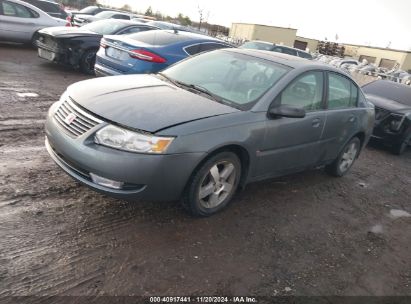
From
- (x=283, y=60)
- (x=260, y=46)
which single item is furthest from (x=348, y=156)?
(x=260, y=46)

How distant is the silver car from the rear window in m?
5.26

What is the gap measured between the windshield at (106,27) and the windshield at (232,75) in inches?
259

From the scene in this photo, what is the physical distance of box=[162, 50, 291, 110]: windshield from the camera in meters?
4.12

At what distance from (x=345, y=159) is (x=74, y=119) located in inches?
165

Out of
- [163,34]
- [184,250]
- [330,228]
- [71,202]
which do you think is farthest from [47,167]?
[163,34]

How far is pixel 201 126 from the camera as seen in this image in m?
3.46

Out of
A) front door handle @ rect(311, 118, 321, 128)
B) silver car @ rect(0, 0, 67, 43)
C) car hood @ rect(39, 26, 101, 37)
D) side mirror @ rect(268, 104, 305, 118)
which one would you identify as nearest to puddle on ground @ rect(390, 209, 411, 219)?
front door handle @ rect(311, 118, 321, 128)

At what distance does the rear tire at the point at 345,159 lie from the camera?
5.78m

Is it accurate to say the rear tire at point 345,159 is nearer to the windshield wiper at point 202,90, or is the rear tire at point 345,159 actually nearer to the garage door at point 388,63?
the windshield wiper at point 202,90

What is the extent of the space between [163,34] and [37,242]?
6.05 metres

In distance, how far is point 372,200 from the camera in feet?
18.0

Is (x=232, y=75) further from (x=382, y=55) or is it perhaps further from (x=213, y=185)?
(x=382, y=55)

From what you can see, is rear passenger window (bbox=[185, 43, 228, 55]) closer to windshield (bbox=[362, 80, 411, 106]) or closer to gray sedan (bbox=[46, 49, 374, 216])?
gray sedan (bbox=[46, 49, 374, 216])

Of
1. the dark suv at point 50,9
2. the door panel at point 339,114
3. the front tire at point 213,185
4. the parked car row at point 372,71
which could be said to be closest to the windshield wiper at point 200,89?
the front tire at point 213,185
